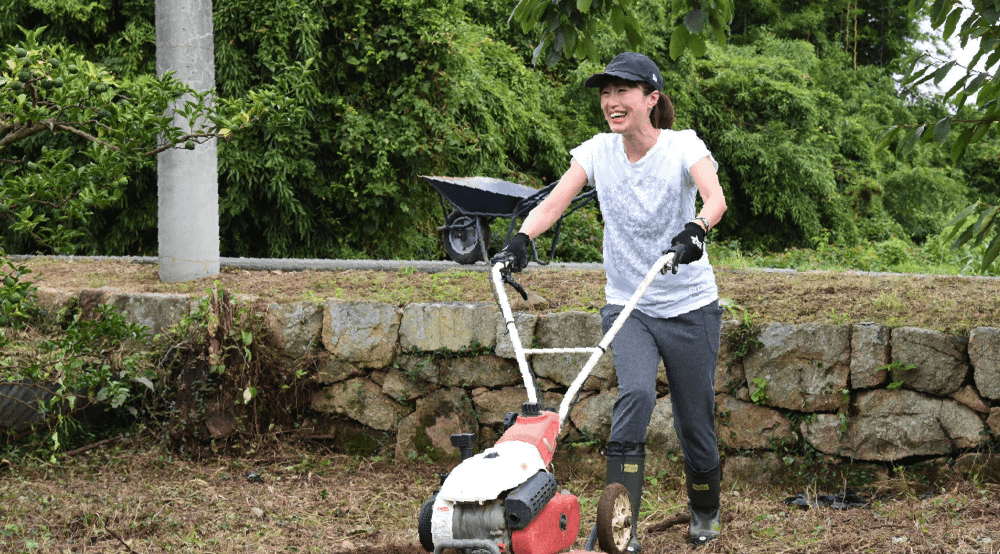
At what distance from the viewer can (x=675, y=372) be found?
3.70m

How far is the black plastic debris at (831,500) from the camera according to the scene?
177 inches

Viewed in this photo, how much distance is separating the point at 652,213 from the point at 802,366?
1679 millimetres

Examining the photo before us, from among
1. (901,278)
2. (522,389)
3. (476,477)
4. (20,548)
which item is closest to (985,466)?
(901,278)

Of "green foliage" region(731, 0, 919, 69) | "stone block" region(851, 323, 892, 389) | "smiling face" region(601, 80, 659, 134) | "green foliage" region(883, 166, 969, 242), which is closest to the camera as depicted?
"smiling face" region(601, 80, 659, 134)

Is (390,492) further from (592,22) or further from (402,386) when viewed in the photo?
(592,22)

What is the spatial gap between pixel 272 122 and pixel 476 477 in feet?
7.93

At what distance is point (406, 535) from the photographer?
432cm

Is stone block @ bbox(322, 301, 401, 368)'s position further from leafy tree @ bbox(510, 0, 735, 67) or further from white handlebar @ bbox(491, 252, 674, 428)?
white handlebar @ bbox(491, 252, 674, 428)

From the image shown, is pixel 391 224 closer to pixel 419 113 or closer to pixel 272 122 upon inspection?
pixel 419 113

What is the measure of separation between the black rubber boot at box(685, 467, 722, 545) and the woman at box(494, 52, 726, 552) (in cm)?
13

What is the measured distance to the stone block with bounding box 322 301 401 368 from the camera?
5.46 metres

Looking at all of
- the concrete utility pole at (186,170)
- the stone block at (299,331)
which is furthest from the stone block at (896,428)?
the concrete utility pole at (186,170)

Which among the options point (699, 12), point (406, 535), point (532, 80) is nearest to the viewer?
point (699, 12)

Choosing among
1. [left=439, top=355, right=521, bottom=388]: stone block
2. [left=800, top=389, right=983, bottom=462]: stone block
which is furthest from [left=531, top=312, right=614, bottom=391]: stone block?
[left=800, top=389, right=983, bottom=462]: stone block
